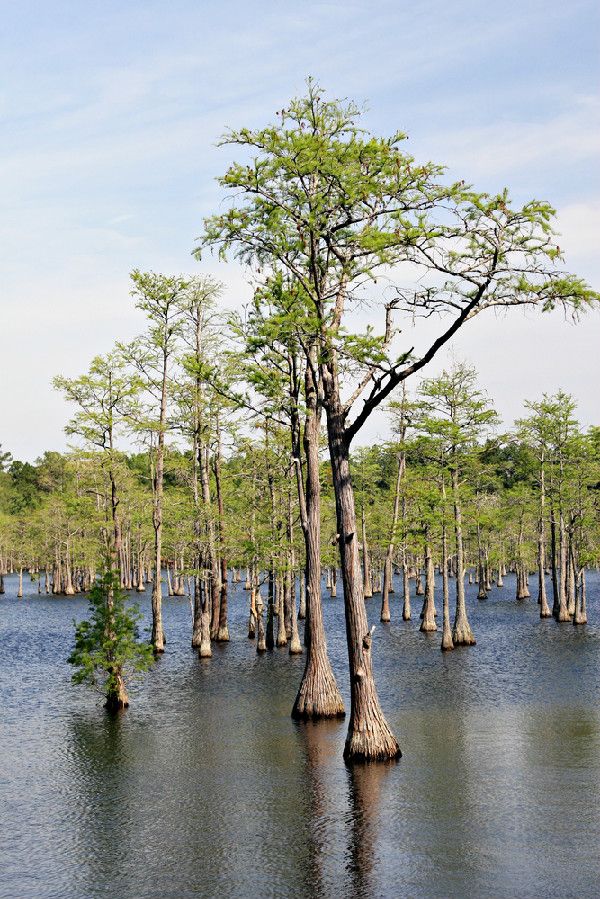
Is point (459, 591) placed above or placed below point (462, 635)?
above

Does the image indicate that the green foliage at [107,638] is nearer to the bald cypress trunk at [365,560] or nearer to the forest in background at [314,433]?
the forest in background at [314,433]

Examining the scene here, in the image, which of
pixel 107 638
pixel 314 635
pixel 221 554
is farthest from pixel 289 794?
pixel 221 554

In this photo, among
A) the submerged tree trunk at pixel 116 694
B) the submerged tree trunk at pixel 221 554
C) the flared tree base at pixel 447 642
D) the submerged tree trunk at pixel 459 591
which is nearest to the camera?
the submerged tree trunk at pixel 116 694

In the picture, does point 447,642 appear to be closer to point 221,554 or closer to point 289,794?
point 221,554

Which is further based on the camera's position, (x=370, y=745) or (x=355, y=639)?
(x=355, y=639)

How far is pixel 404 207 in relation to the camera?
72.7ft

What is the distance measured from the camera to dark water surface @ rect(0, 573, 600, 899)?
1416 cm

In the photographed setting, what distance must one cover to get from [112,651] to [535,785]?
14.3 metres

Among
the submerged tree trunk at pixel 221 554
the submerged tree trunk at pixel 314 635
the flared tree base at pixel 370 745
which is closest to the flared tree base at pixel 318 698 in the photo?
the submerged tree trunk at pixel 314 635

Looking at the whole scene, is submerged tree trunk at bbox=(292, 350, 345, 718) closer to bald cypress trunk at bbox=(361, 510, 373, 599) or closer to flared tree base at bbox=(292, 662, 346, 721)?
flared tree base at bbox=(292, 662, 346, 721)

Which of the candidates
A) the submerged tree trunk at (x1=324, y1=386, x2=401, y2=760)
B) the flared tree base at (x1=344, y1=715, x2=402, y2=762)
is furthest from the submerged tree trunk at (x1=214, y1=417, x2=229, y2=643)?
the flared tree base at (x1=344, y1=715, x2=402, y2=762)

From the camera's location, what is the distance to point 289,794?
18.9 meters

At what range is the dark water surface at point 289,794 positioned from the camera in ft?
46.4

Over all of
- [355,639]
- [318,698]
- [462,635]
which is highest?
[355,639]
